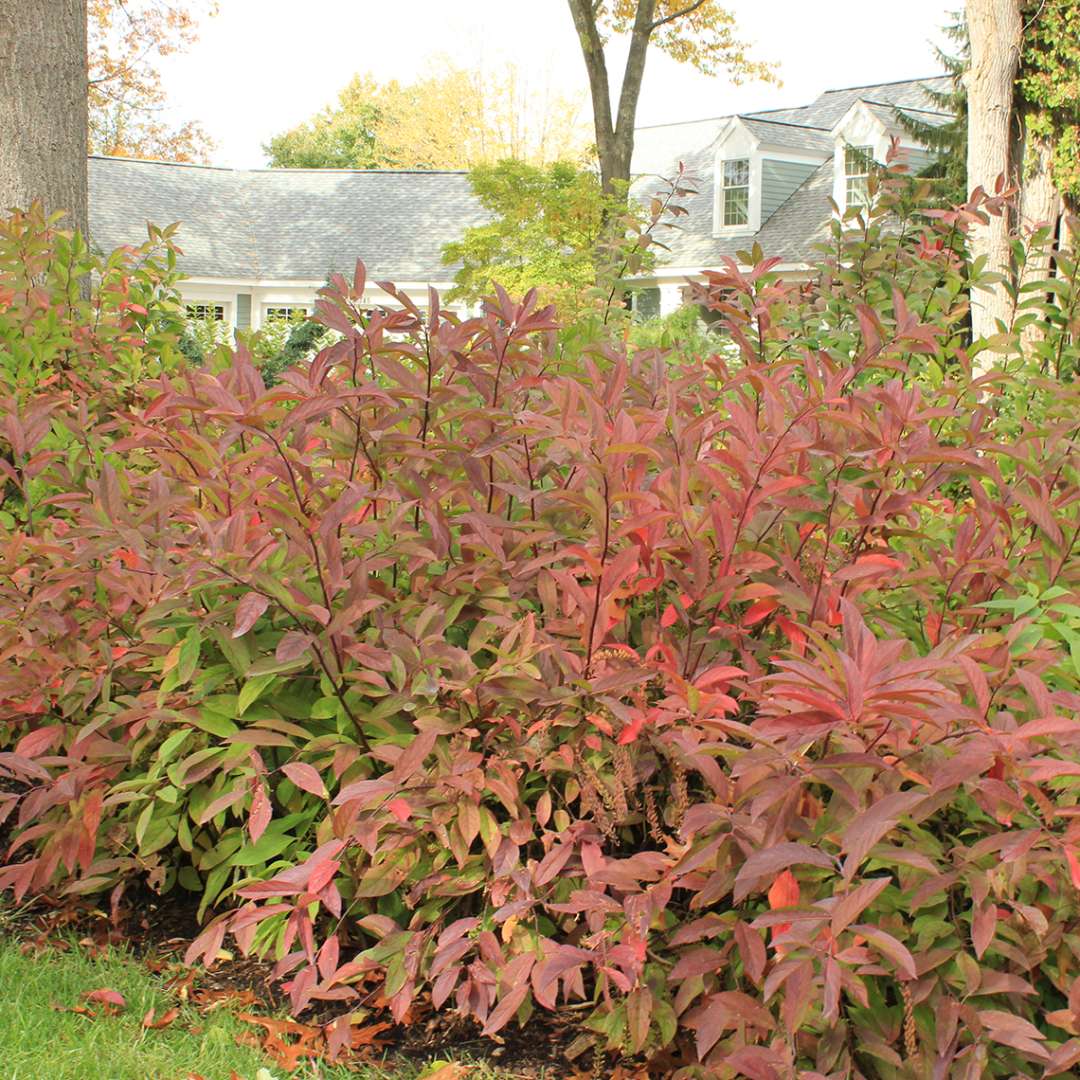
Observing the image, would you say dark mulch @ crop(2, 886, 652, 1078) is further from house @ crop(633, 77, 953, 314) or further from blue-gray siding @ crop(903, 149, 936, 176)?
house @ crop(633, 77, 953, 314)

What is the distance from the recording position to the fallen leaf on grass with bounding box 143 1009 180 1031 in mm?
2291

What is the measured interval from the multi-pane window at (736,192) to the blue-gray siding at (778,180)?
1.20 ft

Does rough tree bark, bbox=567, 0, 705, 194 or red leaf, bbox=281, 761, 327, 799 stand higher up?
rough tree bark, bbox=567, 0, 705, 194

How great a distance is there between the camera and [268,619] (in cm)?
250

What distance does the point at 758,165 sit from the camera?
87.6 ft

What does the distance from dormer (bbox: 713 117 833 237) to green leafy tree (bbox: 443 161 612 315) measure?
248 inches

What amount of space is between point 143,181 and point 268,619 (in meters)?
35.4

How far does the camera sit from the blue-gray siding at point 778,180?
88.3ft

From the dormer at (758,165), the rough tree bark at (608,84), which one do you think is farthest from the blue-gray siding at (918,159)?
the rough tree bark at (608,84)

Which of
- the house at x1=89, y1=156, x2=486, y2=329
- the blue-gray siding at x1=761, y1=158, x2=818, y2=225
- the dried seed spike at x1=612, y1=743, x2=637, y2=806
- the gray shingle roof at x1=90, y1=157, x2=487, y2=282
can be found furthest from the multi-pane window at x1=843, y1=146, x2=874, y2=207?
the dried seed spike at x1=612, y1=743, x2=637, y2=806

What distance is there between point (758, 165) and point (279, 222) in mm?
14587

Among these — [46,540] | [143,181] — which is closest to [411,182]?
[143,181]

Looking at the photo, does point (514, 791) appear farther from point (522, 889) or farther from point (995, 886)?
point (995, 886)

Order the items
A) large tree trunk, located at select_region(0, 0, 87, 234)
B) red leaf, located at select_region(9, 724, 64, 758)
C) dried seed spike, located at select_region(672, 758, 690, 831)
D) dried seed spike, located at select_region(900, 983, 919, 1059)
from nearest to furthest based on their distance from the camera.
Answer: dried seed spike, located at select_region(900, 983, 919, 1059) → dried seed spike, located at select_region(672, 758, 690, 831) → red leaf, located at select_region(9, 724, 64, 758) → large tree trunk, located at select_region(0, 0, 87, 234)
